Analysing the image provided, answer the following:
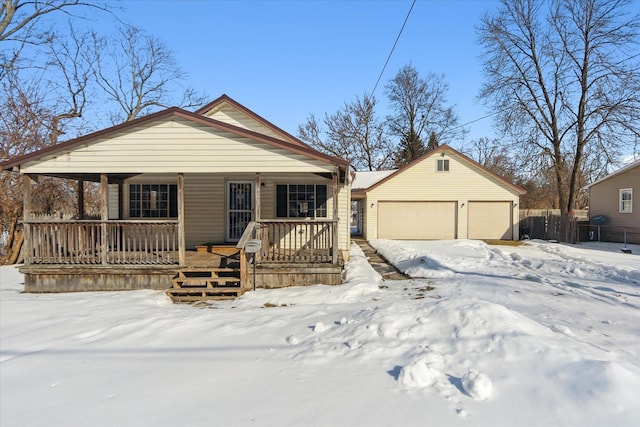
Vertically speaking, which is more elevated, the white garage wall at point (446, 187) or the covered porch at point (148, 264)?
the white garage wall at point (446, 187)

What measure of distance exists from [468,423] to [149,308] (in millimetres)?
5726

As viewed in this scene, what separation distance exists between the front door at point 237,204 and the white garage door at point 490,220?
1382 centimetres

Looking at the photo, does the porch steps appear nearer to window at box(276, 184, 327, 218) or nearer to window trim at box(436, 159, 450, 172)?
window at box(276, 184, 327, 218)

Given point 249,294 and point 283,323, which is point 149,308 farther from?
point 283,323

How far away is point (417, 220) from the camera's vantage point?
2039 centimetres

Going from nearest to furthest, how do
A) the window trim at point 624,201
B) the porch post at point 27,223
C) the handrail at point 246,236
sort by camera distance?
1. the handrail at point 246,236
2. the porch post at point 27,223
3. the window trim at point 624,201

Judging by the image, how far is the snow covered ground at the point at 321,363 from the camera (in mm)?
2949

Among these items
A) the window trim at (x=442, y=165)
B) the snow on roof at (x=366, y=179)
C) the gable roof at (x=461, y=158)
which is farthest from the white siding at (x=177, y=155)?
the window trim at (x=442, y=165)

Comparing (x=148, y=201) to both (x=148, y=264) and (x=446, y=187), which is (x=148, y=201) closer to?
(x=148, y=264)

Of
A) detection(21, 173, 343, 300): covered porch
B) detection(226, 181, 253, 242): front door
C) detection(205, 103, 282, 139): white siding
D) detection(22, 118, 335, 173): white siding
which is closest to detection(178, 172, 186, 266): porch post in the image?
detection(21, 173, 343, 300): covered porch

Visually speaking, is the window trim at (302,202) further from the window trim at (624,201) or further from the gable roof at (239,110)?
the window trim at (624,201)

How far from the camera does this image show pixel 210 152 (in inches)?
325

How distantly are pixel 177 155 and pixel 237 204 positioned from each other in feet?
10.8

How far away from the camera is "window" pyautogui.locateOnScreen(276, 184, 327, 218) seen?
1133cm
